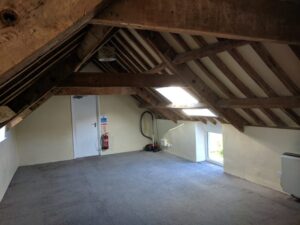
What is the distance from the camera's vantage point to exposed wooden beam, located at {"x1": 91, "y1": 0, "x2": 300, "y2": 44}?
4.38 ft

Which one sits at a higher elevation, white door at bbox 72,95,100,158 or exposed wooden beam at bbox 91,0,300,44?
exposed wooden beam at bbox 91,0,300,44

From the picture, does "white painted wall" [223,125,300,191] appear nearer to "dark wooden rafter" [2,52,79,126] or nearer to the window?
the window

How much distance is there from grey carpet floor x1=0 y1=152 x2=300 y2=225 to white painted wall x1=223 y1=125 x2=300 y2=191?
0.21 m

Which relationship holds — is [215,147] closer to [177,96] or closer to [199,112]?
[199,112]

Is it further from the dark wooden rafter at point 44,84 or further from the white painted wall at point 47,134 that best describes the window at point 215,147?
the white painted wall at point 47,134

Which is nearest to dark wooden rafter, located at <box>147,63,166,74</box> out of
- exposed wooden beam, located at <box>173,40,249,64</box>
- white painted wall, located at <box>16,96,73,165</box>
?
exposed wooden beam, located at <box>173,40,249,64</box>

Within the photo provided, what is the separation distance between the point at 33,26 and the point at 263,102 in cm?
316

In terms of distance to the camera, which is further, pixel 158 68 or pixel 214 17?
pixel 158 68

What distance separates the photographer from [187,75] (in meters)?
3.86

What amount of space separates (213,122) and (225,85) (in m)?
1.99

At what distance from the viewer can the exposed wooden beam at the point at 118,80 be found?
3.74 m

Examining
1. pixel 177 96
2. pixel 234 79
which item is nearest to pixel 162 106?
pixel 177 96

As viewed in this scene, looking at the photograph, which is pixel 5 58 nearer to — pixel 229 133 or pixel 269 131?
pixel 269 131

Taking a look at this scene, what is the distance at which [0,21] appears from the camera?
87cm
